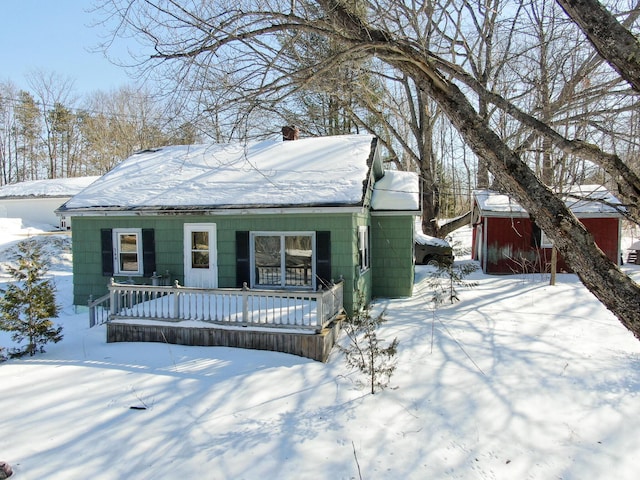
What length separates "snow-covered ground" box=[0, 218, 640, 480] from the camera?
4.60 meters

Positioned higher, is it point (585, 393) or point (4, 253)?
point (4, 253)

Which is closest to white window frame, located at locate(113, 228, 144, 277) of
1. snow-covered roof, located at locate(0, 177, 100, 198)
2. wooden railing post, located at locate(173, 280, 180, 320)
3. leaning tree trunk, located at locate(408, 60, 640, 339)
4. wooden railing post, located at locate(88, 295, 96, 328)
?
wooden railing post, located at locate(88, 295, 96, 328)

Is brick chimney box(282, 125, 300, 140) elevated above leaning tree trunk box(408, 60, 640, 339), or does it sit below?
above

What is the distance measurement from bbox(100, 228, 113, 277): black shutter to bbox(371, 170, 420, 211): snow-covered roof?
731cm

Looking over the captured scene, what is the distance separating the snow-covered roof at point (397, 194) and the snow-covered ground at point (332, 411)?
3896mm

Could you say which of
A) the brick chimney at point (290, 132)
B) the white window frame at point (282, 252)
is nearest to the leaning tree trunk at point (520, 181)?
the white window frame at point (282, 252)

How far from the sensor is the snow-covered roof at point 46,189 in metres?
29.7

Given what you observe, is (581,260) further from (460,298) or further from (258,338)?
(460,298)

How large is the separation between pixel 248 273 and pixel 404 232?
464 cm

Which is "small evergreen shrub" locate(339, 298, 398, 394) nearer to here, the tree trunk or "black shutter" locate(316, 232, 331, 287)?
"black shutter" locate(316, 232, 331, 287)

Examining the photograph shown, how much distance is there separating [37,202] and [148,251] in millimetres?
25075

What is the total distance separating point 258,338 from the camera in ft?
26.0

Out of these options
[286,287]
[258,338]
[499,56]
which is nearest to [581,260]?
[258,338]

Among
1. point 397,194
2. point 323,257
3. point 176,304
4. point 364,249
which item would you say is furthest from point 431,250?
point 176,304
